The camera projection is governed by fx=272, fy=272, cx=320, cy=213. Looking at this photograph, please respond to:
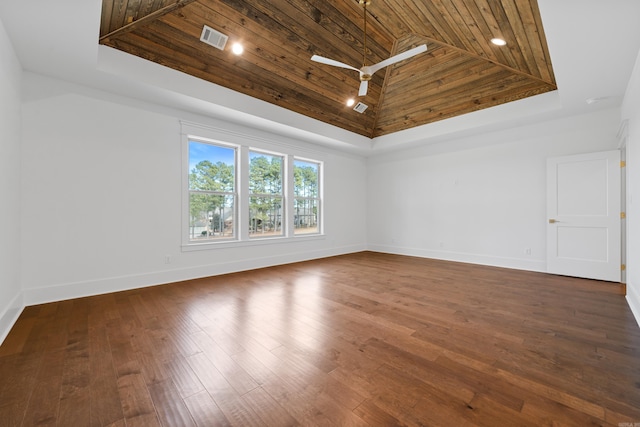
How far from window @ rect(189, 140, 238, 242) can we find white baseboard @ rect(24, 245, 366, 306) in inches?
22.1

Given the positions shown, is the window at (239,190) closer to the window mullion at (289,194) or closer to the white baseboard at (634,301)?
the window mullion at (289,194)

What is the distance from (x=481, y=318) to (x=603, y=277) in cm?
Answer: 320

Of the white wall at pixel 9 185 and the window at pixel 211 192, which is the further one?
the window at pixel 211 192

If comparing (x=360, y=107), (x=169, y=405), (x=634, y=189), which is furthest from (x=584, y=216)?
(x=169, y=405)

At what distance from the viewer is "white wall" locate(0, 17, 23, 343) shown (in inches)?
101

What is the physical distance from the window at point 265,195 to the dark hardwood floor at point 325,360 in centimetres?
210

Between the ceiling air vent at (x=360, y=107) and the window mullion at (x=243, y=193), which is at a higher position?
the ceiling air vent at (x=360, y=107)

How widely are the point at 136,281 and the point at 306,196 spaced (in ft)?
12.6

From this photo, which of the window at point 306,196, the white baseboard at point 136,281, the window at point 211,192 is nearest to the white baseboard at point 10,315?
the white baseboard at point 136,281

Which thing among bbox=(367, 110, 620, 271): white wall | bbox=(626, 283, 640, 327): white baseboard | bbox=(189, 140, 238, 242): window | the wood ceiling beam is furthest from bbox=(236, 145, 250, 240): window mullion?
bbox=(626, 283, 640, 327): white baseboard

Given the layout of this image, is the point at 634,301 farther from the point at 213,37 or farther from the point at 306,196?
the point at 213,37

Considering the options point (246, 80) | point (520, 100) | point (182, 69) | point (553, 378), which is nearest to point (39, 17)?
point (182, 69)

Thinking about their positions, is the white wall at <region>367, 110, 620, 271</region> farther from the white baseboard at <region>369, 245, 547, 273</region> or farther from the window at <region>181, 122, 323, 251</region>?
the window at <region>181, 122, 323, 251</region>

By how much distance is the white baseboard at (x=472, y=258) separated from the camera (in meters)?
5.16
